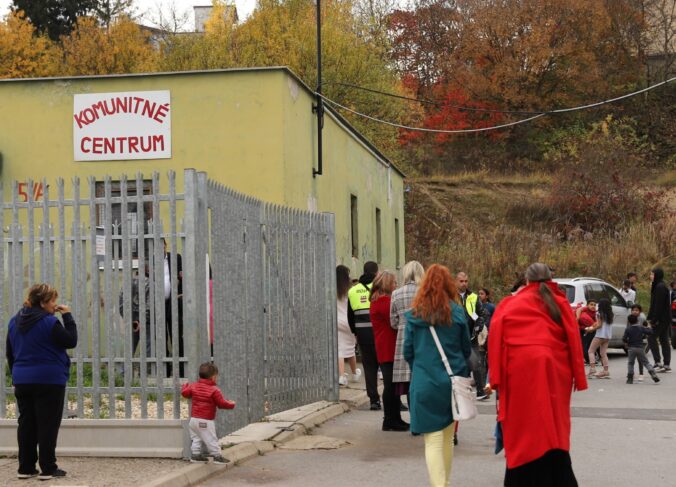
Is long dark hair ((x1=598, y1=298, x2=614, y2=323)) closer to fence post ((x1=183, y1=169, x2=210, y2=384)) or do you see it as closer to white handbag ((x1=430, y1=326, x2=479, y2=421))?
fence post ((x1=183, y1=169, x2=210, y2=384))

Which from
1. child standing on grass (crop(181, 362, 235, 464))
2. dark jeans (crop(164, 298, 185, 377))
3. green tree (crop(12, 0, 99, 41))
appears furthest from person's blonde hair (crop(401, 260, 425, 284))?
green tree (crop(12, 0, 99, 41))

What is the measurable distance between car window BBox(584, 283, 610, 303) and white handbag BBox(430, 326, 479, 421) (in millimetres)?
14680

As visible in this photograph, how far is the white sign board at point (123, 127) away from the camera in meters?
18.4

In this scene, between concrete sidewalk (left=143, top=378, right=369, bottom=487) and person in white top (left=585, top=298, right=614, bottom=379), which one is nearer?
concrete sidewalk (left=143, top=378, right=369, bottom=487)

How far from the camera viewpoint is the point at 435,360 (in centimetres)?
821

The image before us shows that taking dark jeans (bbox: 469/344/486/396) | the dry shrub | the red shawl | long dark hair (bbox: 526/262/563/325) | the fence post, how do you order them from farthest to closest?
the dry shrub
dark jeans (bbox: 469/344/486/396)
the fence post
long dark hair (bbox: 526/262/563/325)
the red shawl

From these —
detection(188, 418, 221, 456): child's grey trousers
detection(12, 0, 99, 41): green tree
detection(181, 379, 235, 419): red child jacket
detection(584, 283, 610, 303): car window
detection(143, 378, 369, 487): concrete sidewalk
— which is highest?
detection(12, 0, 99, 41): green tree

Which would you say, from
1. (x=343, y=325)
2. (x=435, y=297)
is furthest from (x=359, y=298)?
(x=435, y=297)

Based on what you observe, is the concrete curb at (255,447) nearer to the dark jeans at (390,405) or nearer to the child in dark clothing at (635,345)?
the dark jeans at (390,405)

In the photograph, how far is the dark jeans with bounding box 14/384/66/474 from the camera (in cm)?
848

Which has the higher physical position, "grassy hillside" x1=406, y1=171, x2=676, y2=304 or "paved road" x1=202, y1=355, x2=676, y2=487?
"grassy hillside" x1=406, y1=171, x2=676, y2=304

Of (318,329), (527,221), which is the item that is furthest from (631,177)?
(318,329)

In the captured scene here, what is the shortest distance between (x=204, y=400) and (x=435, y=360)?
2.08 meters

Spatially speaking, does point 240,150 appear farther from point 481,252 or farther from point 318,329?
point 481,252
